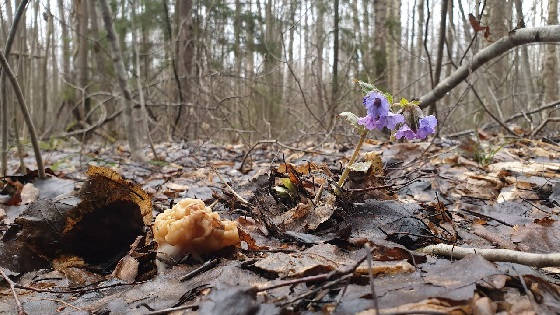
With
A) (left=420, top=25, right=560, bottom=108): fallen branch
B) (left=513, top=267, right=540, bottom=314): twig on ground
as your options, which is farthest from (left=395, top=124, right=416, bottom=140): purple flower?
(left=420, top=25, right=560, bottom=108): fallen branch

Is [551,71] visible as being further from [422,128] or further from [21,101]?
[21,101]

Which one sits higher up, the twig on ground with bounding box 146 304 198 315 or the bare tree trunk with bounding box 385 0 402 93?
the bare tree trunk with bounding box 385 0 402 93

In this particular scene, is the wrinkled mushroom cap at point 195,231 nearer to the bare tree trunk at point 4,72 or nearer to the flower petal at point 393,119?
the flower petal at point 393,119

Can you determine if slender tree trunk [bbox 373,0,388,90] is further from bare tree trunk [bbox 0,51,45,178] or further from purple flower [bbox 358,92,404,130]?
purple flower [bbox 358,92,404,130]

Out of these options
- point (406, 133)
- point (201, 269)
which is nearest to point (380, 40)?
point (406, 133)

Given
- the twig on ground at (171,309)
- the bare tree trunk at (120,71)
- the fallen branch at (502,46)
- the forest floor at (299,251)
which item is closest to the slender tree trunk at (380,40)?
the fallen branch at (502,46)
